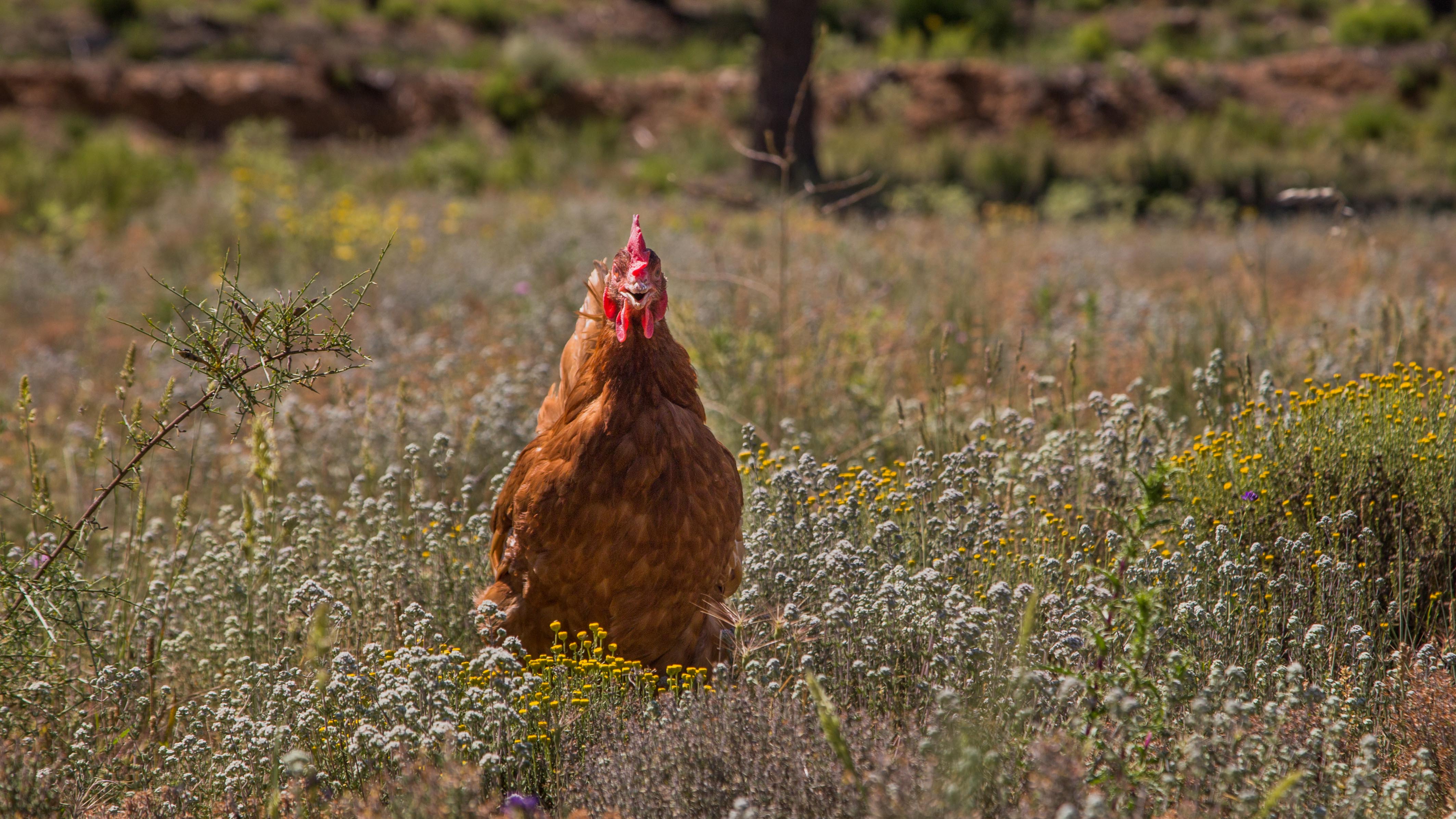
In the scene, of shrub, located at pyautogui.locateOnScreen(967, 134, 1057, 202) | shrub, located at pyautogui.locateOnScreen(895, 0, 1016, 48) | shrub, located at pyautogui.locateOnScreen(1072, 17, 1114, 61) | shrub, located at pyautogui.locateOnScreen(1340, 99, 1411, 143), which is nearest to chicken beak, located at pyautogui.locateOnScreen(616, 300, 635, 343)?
shrub, located at pyautogui.locateOnScreen(967, 134, 1057, 202)

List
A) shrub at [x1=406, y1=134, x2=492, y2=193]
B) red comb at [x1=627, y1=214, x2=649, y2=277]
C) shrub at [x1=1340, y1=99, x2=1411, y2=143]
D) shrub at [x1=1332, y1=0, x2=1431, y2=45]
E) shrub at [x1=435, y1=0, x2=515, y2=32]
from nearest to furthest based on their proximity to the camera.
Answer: red comb at [x1=627, y1=214, x2=649, y2=277]
shrub at [x1=406, y1=134, x2=492, y2=193]
shrub at [x1=1340, y1=99, x2=1411, y2=143]
shrub at [x1=1332, y1=0, x2=1431, y2=45]
shrub at [x1=435, y1=0, x2=515, y2=32]

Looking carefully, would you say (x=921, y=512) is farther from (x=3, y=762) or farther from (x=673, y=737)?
(x=3, y=762)

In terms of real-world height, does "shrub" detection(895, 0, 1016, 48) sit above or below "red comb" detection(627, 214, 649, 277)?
above

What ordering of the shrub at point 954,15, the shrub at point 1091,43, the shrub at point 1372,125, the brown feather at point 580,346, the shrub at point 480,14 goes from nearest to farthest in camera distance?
1. the brown feather at point 580,346
2. the shrub at point 1372,125
3. the shrub at point 1091,43
4. the shrub at point 954,15
5. the shrub at point 480,14

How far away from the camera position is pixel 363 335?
606cm

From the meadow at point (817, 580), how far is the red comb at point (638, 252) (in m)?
0.68

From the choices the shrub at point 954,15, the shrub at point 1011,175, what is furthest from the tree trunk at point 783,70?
the shrub at point 954,15

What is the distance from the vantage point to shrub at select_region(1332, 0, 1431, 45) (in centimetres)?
1925

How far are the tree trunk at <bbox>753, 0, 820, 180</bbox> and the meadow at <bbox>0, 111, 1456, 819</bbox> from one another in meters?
6.02

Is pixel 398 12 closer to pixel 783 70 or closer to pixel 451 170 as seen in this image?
pixel 451 170

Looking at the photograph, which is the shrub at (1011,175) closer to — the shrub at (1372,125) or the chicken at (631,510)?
the shrub at (1372,125)

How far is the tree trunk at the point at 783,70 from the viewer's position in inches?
443

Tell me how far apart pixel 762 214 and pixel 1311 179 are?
723cm

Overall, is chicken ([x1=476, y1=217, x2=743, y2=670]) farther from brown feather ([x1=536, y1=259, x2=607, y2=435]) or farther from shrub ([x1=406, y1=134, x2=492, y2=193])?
shrub ([x1=406, y1=134, x2=492, y2=193])
